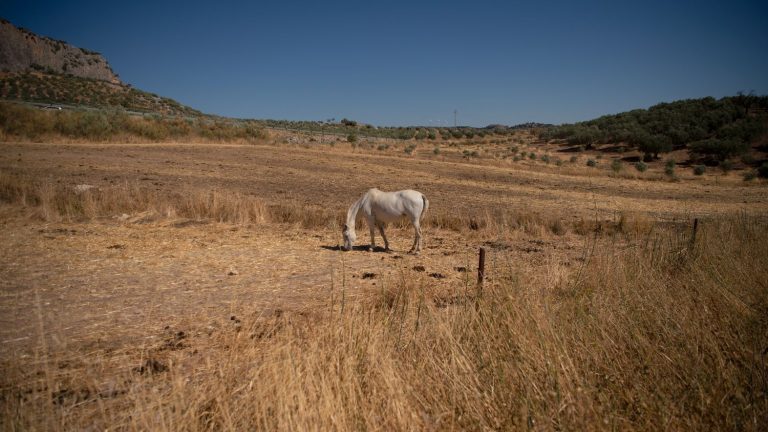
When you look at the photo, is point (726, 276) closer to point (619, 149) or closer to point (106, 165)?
point (106, 165)

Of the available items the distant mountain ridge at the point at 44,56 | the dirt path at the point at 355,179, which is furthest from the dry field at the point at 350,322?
the distant mountain ridge at the point at 44,56

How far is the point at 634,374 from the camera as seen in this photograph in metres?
3.40

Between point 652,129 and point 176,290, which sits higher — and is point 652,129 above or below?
above

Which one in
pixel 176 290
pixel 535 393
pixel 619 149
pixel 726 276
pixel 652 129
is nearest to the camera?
pixel 535 393

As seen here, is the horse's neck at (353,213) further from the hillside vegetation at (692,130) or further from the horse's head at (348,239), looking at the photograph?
the hillside vegetation at (692,130)

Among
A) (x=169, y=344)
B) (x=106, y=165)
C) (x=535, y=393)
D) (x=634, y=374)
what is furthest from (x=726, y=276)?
(x=106, y=165)

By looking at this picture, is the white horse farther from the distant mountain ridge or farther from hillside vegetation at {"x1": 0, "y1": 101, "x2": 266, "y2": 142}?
the distant mountain ridge

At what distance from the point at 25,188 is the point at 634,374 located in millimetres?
16383

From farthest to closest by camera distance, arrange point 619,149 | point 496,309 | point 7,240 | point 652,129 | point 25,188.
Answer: point 652,129, point 619,149, point 25,188, point 7,240, point 496,309

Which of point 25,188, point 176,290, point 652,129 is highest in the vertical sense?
point 652,129

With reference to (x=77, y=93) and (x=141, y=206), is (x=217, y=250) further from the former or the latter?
(x=77, y=93)

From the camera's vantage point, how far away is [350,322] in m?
4.05

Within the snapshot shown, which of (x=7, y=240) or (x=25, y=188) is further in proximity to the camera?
(x=25, y=188)

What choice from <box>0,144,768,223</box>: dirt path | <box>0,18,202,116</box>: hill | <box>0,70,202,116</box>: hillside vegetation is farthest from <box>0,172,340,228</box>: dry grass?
<box>0,70,202,116</box>: hillside vegetation
